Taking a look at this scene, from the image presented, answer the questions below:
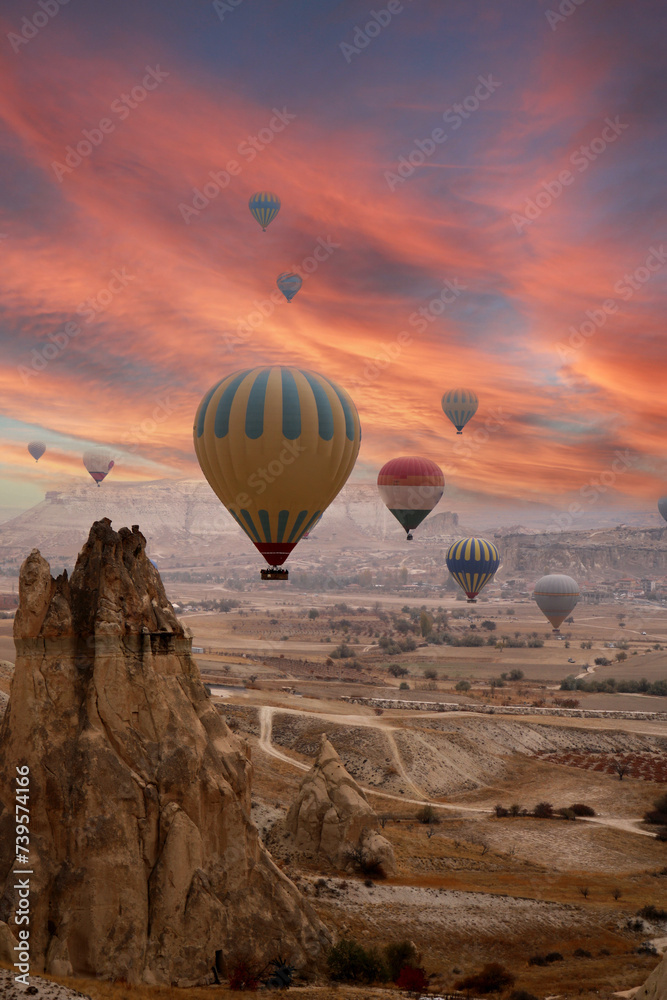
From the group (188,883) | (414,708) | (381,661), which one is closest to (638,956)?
(188,883)

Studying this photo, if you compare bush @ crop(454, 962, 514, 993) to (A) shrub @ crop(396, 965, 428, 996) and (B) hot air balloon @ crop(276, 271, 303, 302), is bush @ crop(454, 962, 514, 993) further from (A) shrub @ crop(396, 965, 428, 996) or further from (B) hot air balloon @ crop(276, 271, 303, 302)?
(B) hot air balloon @ crop(276, 271, 303, 302)

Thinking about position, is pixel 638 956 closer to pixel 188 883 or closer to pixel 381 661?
pixel 188 883

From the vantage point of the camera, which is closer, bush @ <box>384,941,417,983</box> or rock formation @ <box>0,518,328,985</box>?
rock formation @ <box>0,518,328,985</box>

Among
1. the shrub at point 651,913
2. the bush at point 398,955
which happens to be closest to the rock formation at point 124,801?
the bush at point 398,955

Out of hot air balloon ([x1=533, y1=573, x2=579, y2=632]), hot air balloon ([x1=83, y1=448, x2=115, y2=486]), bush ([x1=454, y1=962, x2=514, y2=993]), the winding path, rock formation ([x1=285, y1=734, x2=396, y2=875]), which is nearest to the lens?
bush ([x1=454, y1=962, x2=514, y2=993])

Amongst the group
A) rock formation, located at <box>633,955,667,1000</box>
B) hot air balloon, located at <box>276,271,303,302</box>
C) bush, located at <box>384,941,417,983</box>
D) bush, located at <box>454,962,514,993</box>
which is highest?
hot air balloon, located at <box>276,271,303,302</box>

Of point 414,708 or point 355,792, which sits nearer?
point 355,792

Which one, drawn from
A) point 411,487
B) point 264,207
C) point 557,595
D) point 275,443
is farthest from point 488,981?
point 557,595

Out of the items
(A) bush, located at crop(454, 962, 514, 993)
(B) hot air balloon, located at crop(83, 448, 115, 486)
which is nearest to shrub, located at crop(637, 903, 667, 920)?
→ (A) bush, located at crop(454, 962, 514, 993)
